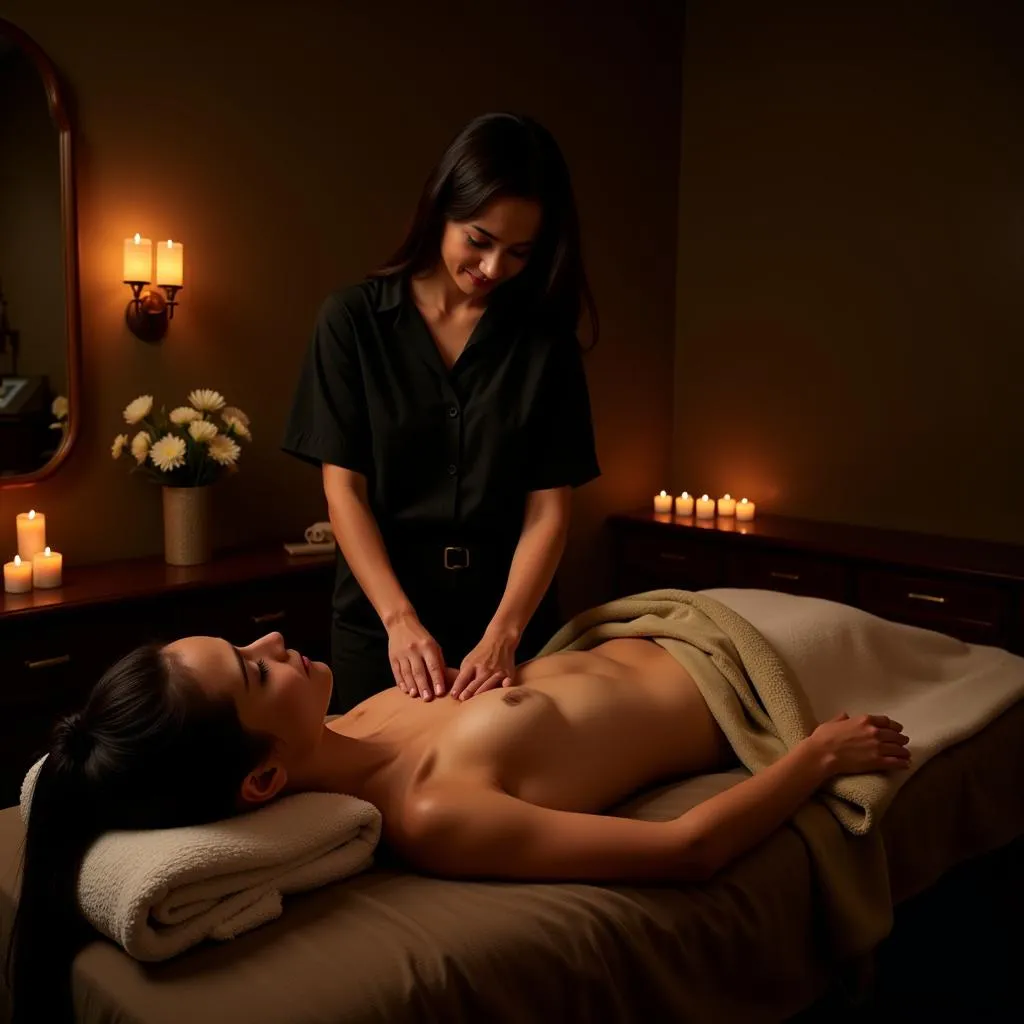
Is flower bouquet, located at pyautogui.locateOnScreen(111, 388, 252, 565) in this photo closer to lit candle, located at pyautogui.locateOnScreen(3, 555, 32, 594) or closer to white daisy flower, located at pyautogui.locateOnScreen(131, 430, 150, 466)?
white daisy flower, located at pyautogui.locateOnScreen(131, 430, 150, 466)

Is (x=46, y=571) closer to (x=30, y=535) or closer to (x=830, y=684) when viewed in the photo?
(x=30, y=535)

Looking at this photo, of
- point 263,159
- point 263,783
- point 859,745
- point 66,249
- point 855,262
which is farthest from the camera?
point 855,262

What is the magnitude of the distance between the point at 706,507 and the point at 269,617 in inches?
71.2

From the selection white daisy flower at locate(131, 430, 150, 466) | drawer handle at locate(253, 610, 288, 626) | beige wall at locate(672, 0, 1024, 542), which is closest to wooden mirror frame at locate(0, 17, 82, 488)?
white daisy flower at locate(131, 430, 150, 466)

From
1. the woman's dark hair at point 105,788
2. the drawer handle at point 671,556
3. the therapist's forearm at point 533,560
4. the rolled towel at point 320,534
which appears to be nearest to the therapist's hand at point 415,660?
the therapist's forearm at point 533,560

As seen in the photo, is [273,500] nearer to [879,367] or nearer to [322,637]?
[322,637]

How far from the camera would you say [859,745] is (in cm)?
154

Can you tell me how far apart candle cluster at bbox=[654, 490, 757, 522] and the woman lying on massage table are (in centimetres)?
218

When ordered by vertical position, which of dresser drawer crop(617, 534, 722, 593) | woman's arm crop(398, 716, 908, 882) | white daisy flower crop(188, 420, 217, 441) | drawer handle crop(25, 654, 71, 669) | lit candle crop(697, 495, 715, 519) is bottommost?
dresser drawer crop(617, 534, 722, 593)

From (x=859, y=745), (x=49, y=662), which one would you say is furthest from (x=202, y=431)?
(x=859, y=745)

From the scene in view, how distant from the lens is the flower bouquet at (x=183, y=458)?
2.60 metres

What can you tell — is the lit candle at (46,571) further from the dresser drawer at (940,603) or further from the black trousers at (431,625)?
the dresser drawer at (940,603)

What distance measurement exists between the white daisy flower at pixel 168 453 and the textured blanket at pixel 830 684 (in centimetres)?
115

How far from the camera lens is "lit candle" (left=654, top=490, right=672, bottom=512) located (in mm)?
3936
